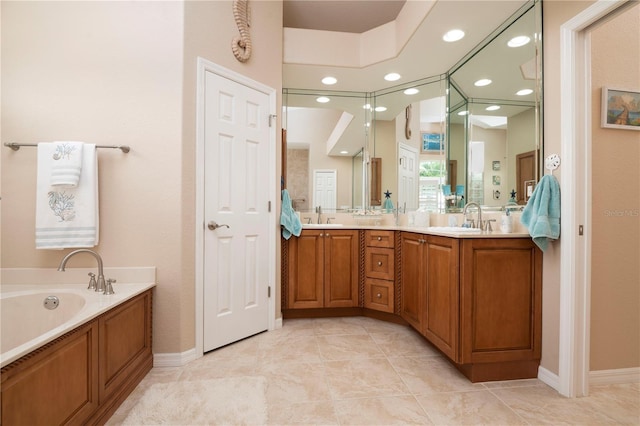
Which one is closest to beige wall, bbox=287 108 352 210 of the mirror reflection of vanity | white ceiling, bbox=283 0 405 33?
the mirror reflection of vanity

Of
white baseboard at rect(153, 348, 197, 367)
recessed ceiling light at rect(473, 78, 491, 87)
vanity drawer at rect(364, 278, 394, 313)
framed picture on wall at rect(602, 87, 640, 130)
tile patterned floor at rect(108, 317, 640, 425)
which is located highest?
recessed ceiling light at rect(473, 78, 491, 87)

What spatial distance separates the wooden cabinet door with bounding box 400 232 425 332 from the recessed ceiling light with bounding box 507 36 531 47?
1.46m

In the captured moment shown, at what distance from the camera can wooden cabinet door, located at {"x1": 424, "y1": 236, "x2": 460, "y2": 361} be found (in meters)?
1.88

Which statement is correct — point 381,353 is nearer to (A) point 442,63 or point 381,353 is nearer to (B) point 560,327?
(B) point 560,327

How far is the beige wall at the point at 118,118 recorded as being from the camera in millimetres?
2052

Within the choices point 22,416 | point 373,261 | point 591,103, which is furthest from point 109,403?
point 591,103

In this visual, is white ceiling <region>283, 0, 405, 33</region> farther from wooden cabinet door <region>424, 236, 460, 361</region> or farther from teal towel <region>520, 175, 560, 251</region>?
wooden cabinet door <region>424, 236, 460, 361</region>

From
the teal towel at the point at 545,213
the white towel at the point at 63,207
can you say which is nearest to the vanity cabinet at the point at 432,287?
the teal towel at the point at 545,213

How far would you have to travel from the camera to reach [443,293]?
2014mm

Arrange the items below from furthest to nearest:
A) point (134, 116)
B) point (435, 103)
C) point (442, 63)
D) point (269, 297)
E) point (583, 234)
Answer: point (435, 103), point (442, 63), point (269, 297), point (134, 116), point (583, 234)

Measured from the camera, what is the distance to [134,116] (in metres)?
2.10

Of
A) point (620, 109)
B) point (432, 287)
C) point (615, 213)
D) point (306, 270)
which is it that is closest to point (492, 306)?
point (432, 287)

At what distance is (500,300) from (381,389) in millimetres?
876

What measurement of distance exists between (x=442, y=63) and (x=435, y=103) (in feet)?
1.29
